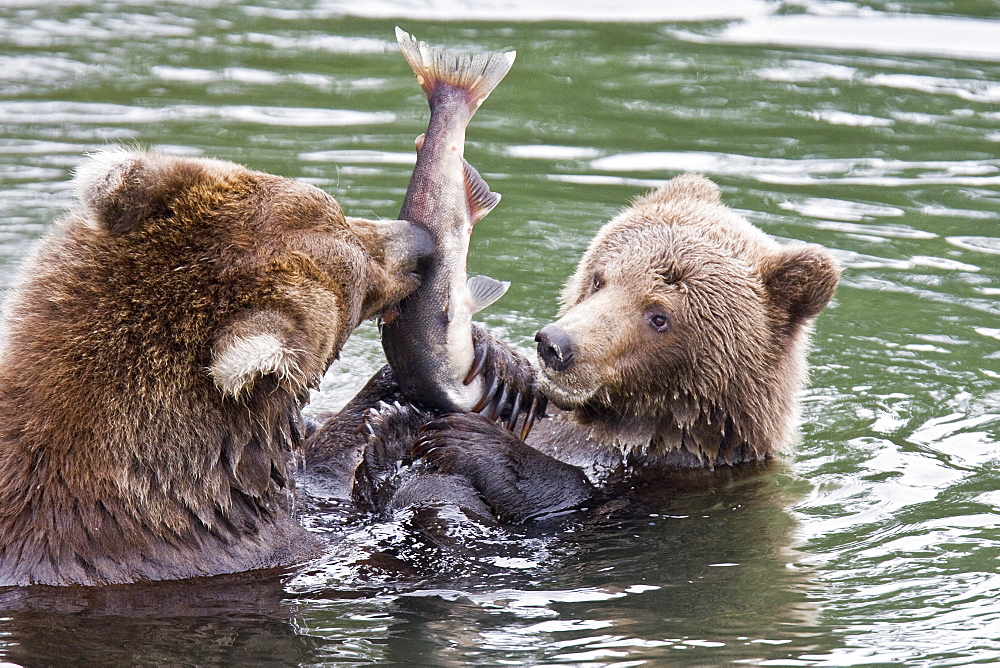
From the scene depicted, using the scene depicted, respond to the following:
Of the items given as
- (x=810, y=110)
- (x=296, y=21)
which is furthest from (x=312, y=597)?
(x=296, y=21)

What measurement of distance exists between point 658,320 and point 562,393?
624mm

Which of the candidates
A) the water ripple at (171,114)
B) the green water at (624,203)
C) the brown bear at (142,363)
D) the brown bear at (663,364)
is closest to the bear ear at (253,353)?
the brown bear at (142,363)

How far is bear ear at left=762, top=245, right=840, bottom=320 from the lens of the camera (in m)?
6.86

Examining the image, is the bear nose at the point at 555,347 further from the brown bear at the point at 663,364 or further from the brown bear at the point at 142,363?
the brown bear at the point at 142,363

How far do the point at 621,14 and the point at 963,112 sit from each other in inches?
154

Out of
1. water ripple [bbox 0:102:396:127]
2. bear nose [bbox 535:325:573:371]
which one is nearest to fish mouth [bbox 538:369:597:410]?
bear nose [bbox 535:325:573:371]

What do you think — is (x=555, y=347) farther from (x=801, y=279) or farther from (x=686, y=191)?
(x=686, y=191)

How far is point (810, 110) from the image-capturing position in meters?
12.4

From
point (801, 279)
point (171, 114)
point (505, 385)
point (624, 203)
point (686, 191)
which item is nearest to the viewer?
point (801, 279)

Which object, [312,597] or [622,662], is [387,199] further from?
[622,662]

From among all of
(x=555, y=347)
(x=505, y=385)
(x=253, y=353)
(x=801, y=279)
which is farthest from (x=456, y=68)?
(x=253, y=353)

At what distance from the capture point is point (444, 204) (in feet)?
21.1

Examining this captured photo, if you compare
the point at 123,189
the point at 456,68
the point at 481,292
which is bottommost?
the point at 481,292

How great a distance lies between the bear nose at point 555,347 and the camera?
6.50 m
